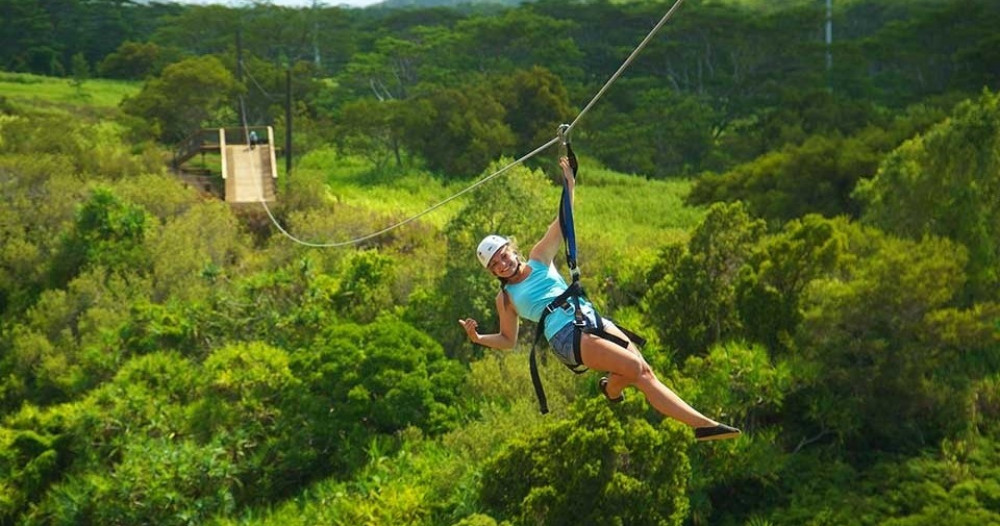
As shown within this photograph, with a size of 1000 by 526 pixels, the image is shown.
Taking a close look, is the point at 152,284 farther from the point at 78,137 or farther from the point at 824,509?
the point at 824,509

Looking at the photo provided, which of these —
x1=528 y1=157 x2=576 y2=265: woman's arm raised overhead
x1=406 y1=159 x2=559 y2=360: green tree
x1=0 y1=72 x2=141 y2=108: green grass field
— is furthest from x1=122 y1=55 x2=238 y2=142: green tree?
x1=528 y1=157 x2=576 y2=265: woman's arm raised overhead

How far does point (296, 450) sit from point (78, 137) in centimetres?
1663

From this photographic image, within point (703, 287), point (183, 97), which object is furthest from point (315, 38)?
point (703, 287)

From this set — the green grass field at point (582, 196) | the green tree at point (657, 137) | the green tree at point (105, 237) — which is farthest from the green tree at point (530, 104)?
the green tree at point (105, 237)

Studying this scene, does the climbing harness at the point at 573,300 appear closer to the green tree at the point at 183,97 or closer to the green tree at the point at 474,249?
the green tree at the point at 474,249

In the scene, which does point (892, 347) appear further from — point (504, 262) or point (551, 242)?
point (504, 262)

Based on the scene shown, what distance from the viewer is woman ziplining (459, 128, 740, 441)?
5.20m

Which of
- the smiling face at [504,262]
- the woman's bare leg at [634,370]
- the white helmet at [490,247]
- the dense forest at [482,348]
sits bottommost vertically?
the dense forest at [482,348]

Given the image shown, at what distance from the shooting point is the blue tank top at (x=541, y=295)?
212 inches

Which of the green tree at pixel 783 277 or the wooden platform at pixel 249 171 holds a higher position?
the green tree at pixel 783 277

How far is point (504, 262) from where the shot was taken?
18.0 ft

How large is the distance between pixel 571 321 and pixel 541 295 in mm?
282

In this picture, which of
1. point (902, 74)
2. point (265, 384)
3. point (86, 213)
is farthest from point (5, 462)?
point (902, 74)

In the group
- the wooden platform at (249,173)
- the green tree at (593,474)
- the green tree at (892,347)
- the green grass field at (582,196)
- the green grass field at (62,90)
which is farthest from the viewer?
the green grass field at (62,90)
